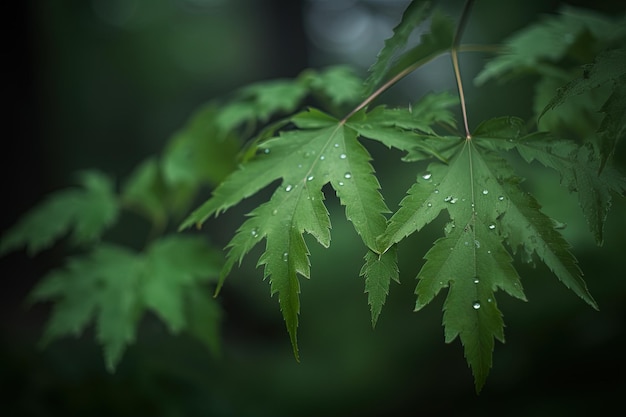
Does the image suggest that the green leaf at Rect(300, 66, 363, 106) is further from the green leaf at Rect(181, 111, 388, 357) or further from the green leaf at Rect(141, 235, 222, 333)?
the green leaf at Rect(141, 235, 222, 333)

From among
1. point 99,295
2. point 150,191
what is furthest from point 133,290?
point 150,191

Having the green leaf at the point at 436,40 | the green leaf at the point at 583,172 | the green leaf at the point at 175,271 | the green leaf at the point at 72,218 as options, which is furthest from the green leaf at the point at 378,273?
the green leaf at the point at 72,218

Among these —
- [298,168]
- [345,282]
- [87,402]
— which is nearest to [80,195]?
[87,402]

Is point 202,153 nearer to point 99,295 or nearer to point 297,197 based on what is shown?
point 99,295

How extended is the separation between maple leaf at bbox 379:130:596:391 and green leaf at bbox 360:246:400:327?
3cm

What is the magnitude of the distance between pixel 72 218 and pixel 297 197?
53.6 inches

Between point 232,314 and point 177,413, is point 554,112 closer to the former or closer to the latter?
point 177,413

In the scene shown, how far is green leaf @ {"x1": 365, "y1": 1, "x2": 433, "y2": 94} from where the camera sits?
3.33ft

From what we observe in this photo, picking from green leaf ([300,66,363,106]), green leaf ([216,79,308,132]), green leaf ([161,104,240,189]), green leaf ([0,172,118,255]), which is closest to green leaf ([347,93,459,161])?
green leaf ([300,66,363,106])

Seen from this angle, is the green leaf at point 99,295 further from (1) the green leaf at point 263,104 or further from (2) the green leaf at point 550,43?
(2) the green leaf at point 550,43

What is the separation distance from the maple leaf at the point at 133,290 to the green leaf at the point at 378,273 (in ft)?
3.22

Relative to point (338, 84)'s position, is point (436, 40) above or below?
above

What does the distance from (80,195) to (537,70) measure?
1735mm

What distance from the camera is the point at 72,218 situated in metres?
1.95
